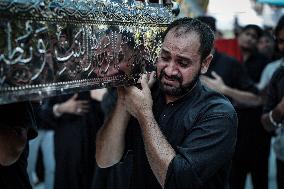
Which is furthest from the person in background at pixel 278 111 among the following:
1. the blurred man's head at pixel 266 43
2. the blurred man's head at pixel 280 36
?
the blurred man's head at pixel 266 43

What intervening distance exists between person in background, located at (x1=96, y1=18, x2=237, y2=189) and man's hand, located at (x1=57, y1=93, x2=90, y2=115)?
94.8 inches

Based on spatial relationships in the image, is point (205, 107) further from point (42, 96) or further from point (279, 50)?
point (279, 50)

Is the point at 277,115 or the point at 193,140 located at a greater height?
the point at 193,140

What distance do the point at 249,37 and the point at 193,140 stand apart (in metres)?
4.07

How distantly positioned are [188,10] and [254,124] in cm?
154

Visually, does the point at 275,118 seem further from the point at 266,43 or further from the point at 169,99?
the point at 266,43

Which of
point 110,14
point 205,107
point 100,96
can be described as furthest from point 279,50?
point 110,14

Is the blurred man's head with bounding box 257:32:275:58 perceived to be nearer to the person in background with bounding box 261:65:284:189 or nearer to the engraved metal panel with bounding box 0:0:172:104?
the person in background with bounding box 261:65:284:189

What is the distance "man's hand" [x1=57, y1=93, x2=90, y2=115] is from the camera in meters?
4.74

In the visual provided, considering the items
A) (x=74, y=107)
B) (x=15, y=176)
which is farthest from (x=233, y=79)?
(x=15, y=176)

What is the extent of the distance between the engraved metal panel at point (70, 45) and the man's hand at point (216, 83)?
6.67ft

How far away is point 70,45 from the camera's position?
1729mm

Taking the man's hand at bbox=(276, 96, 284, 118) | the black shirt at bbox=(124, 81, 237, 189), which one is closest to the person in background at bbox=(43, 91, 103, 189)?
the man's hand at bbox=(276, 96, 284, 118)

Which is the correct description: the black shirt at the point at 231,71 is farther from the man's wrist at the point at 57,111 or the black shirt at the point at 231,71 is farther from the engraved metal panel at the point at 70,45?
the engraved metal panel at the point at 70,45
